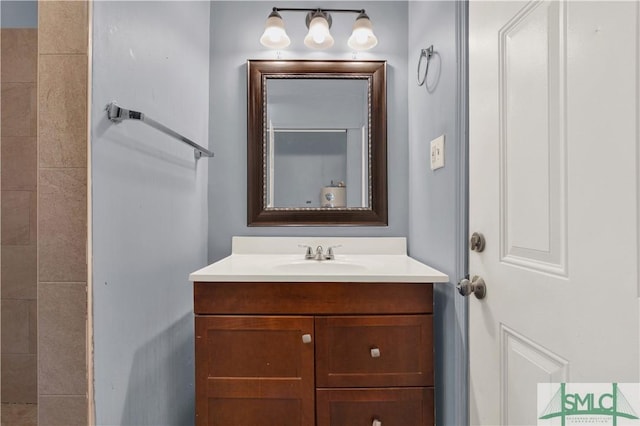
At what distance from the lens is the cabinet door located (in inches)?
38.1

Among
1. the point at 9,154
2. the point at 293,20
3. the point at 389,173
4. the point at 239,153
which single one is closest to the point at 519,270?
the point at 389,173

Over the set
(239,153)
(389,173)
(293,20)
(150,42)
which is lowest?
(389,173)

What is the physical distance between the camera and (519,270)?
0.67 meters

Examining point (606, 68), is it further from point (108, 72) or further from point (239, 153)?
point (239, 153)

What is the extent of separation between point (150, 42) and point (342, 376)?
128 cm

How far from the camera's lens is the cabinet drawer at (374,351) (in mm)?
972

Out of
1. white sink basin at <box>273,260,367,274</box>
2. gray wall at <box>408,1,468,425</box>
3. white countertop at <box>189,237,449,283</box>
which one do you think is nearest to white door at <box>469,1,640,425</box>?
gray wall at <box>408,1,468,425</box>

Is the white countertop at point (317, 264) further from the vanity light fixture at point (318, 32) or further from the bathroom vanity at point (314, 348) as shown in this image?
the vanity light fixture at point (318, 32)

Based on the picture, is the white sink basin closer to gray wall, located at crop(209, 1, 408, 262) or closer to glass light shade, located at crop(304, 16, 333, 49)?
gray wall, located at crop(209, 1, 408, 262)

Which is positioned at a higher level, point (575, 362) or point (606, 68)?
point (606, 68)

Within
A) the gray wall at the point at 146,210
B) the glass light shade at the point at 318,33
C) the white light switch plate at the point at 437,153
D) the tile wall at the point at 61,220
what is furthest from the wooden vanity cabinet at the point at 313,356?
the glass light shade at the point at 318,33

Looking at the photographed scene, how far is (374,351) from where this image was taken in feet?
3.17

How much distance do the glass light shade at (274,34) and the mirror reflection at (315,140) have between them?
160 millimetres

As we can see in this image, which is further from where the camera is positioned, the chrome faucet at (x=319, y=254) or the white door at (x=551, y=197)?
the chrome faucet at (x=319, y=254)
